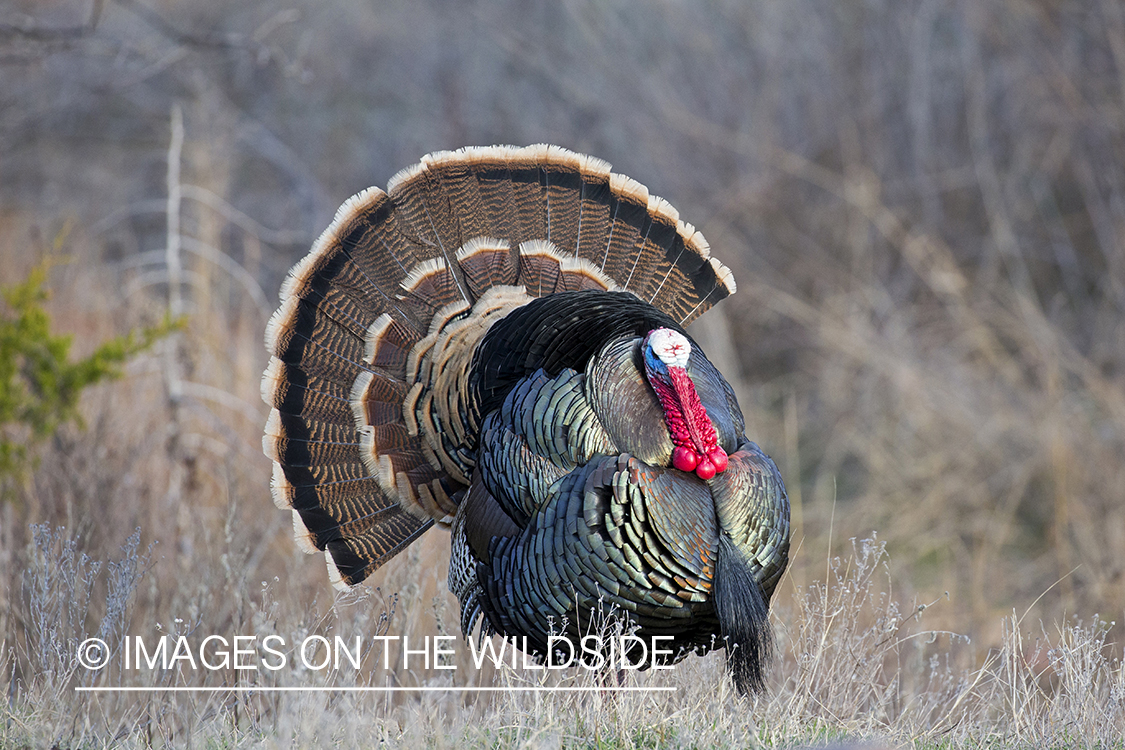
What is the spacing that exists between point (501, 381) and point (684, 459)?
754 mm

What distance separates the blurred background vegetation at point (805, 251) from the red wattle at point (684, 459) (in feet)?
7.68

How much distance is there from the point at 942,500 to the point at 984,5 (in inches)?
144

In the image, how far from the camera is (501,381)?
3.43m

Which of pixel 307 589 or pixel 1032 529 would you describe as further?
pixel 1032 529

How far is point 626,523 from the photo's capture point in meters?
2.82

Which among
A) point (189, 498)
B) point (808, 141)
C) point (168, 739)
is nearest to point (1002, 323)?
point (808, 141)

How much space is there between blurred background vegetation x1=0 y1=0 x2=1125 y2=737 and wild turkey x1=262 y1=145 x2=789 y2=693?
113 centimetres

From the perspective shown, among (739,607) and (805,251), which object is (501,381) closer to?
(739,607)

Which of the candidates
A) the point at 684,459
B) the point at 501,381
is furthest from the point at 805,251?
the point at 684,459

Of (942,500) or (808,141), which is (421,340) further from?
(808,141)

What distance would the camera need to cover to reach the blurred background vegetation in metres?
5.79

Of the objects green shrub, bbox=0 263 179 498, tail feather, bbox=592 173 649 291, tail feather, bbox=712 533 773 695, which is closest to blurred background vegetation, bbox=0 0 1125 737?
green shrub, bbox=0 263 179 498

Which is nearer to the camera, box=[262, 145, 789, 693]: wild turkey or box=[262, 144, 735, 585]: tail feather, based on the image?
box=[262, 145, 789, 693]: wild turkey

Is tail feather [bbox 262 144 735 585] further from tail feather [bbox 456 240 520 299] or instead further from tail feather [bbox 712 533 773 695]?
tail feather [bbox 712 533 773 695]
